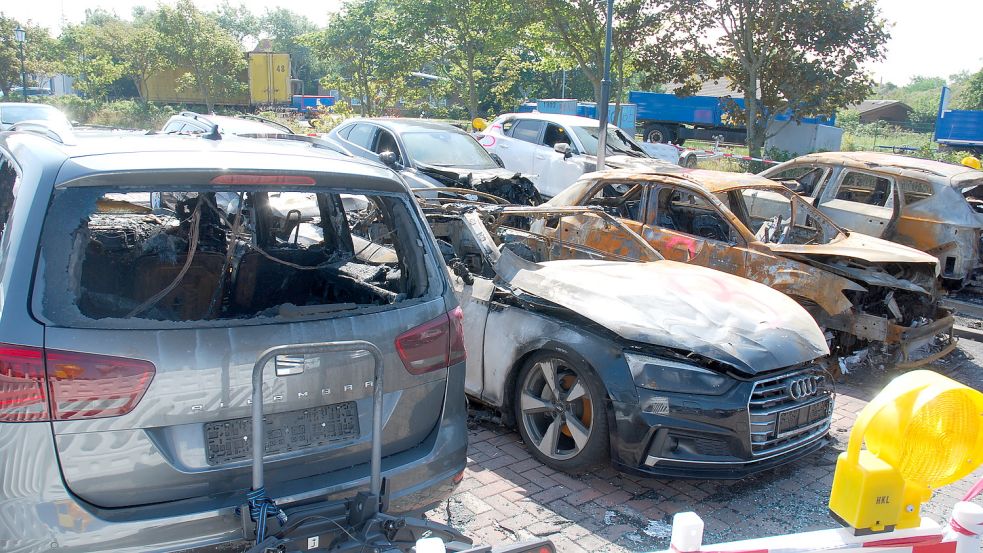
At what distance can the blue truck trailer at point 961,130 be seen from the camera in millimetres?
31359

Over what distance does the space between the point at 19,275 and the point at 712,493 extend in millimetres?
3631

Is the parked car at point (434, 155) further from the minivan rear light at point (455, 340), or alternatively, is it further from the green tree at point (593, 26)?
the green tree at point (593, 26)

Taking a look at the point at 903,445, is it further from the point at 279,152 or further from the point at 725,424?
the point at 279,152

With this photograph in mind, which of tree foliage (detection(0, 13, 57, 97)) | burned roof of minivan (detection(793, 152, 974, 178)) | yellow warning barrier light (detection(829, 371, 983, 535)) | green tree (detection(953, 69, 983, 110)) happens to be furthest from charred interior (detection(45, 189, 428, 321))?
green tree (detection(953, 69, 983, 110))

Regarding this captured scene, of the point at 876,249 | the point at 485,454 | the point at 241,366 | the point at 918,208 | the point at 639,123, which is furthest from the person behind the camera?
the point at 639,123

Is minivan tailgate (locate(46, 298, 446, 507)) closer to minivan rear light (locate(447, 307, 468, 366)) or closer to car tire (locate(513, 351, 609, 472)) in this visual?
minivan rear light (locate(447, 307, 468, 366))

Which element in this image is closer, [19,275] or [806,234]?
[19,275]

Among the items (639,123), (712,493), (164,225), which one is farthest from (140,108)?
(712,493)

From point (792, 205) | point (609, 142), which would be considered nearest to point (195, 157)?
point (792, 205)

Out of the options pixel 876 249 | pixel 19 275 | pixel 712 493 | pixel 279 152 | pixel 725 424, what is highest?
pixel 279 152

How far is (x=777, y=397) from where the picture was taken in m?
4.05

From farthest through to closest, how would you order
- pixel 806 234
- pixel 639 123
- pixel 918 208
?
1. pixel 639 123
2. pixel 918 208
3. pixel 806 234

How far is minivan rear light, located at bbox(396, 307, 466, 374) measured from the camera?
110 inches

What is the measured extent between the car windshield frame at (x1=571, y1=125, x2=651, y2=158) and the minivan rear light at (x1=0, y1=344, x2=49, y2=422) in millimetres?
11596
